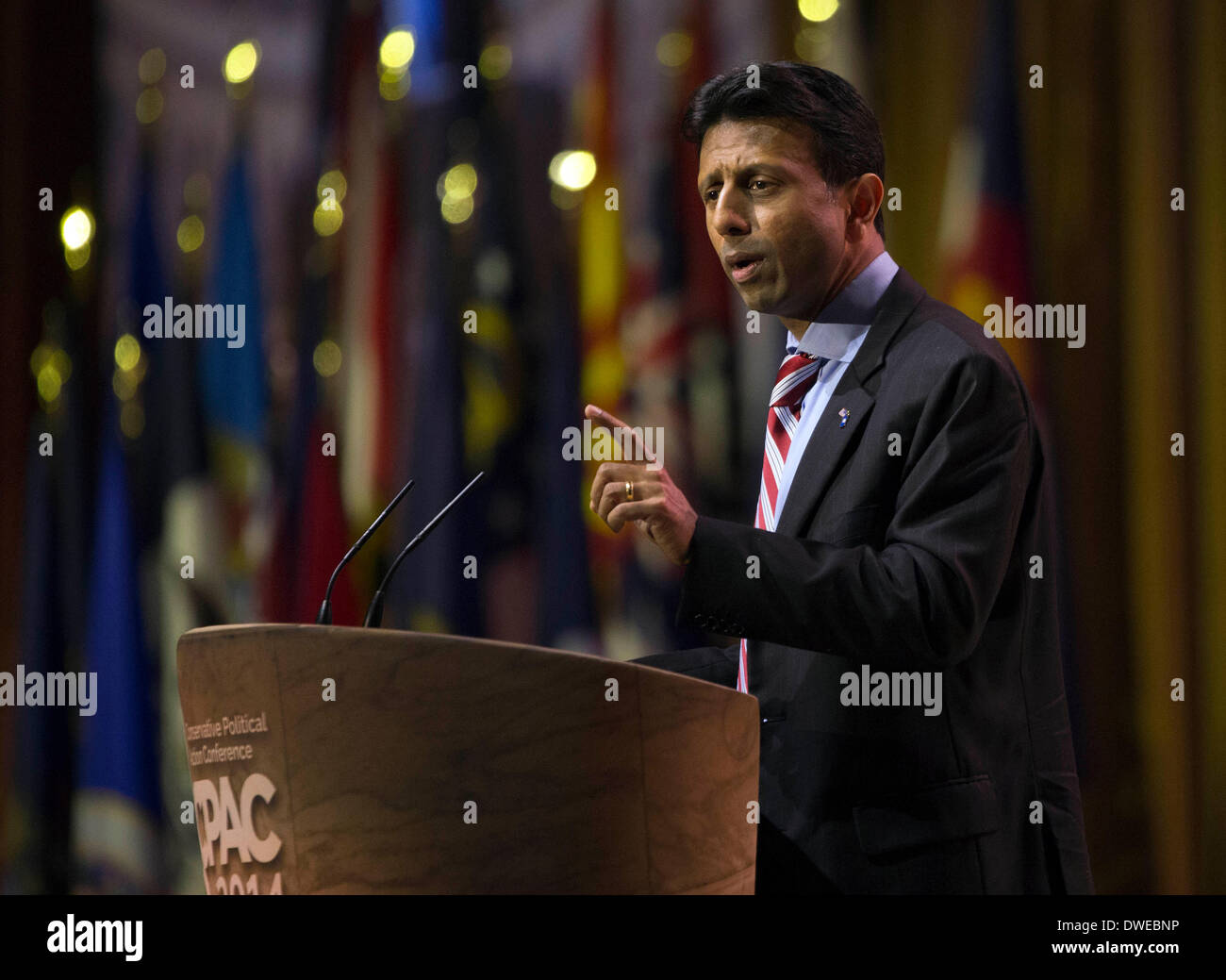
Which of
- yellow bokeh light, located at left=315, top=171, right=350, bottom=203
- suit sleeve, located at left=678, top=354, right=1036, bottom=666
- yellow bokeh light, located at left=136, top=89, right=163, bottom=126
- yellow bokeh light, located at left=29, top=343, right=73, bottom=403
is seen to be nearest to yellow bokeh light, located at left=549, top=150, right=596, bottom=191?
yellow bokeh light, located at left=315, top=171, right=350, bottom=203

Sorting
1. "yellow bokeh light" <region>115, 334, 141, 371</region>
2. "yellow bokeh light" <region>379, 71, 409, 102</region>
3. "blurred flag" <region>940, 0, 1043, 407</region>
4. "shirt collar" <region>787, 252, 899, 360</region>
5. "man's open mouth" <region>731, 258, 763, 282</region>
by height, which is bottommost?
"shirt collar" <region>787, 252, 899, 360</region>

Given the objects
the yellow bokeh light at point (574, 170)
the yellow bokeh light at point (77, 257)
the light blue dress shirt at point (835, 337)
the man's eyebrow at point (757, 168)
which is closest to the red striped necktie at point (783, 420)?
the light blue dress shirt at point (835, 337)

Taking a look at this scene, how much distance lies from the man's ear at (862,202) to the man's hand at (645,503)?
521mm

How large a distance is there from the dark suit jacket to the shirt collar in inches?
3.0

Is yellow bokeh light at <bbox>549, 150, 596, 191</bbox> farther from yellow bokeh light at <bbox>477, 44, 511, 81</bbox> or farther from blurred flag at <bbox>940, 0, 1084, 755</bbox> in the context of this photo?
blurred flag at <bbox>940, 0, 1084, 755</bbox>

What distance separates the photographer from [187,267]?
306 cm

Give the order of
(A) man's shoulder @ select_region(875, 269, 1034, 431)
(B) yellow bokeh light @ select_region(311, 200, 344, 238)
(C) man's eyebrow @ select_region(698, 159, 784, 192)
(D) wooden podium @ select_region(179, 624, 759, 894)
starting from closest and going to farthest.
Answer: (D) wooden podium @ select_region(179, 624, 759, 894) → (A) man's shoulder @ select_region(875, 269, 1034, 431) → (C) man's eyebrow @ select_region(698, 159, 784, 192) → (B) yellow bokeh light @ select_region(311, 200, 344, 238)

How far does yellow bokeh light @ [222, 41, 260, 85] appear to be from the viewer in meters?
3.06

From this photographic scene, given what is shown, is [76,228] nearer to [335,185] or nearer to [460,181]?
[335,185]

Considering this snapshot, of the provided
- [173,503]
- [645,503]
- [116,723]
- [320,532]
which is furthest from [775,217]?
[116,723]

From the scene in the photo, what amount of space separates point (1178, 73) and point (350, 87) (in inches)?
78.3

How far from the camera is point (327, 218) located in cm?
303
